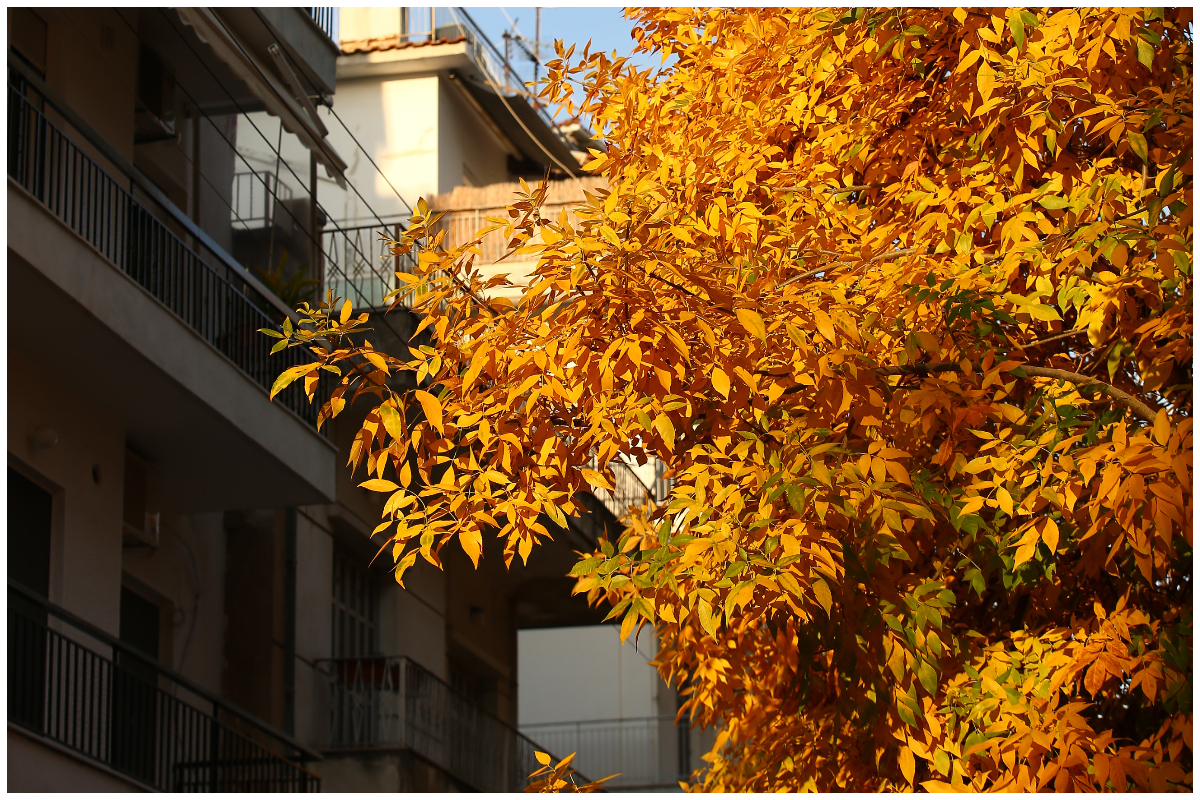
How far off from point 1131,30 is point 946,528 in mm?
1995

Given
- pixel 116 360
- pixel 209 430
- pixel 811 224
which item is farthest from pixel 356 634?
pixel 811 224

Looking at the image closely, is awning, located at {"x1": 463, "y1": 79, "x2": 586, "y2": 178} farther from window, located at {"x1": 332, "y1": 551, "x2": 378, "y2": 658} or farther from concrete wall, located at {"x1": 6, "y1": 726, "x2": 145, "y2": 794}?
concrete wall, located at {"x1": 6, "y1": 726, "x2": 145, "y2": 794}

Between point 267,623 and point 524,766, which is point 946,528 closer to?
point 267,623

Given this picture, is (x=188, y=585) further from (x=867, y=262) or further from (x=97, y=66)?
(x=867, y=262)

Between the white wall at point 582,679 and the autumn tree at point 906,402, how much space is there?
25.5 metres

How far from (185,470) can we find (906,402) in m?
9.23

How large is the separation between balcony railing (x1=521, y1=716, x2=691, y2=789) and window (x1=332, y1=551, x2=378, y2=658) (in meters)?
12.9

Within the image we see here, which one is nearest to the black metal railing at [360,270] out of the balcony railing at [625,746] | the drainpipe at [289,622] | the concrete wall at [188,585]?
the drainpipe at [289,622]

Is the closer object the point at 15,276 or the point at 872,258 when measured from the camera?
the point at 872,258

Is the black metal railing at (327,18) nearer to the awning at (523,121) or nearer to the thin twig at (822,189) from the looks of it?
the awning at (523,121)

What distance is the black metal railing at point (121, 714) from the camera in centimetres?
941

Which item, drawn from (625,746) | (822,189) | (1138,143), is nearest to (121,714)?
(822,189)

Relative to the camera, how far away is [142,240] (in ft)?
38.1

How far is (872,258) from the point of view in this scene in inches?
207
